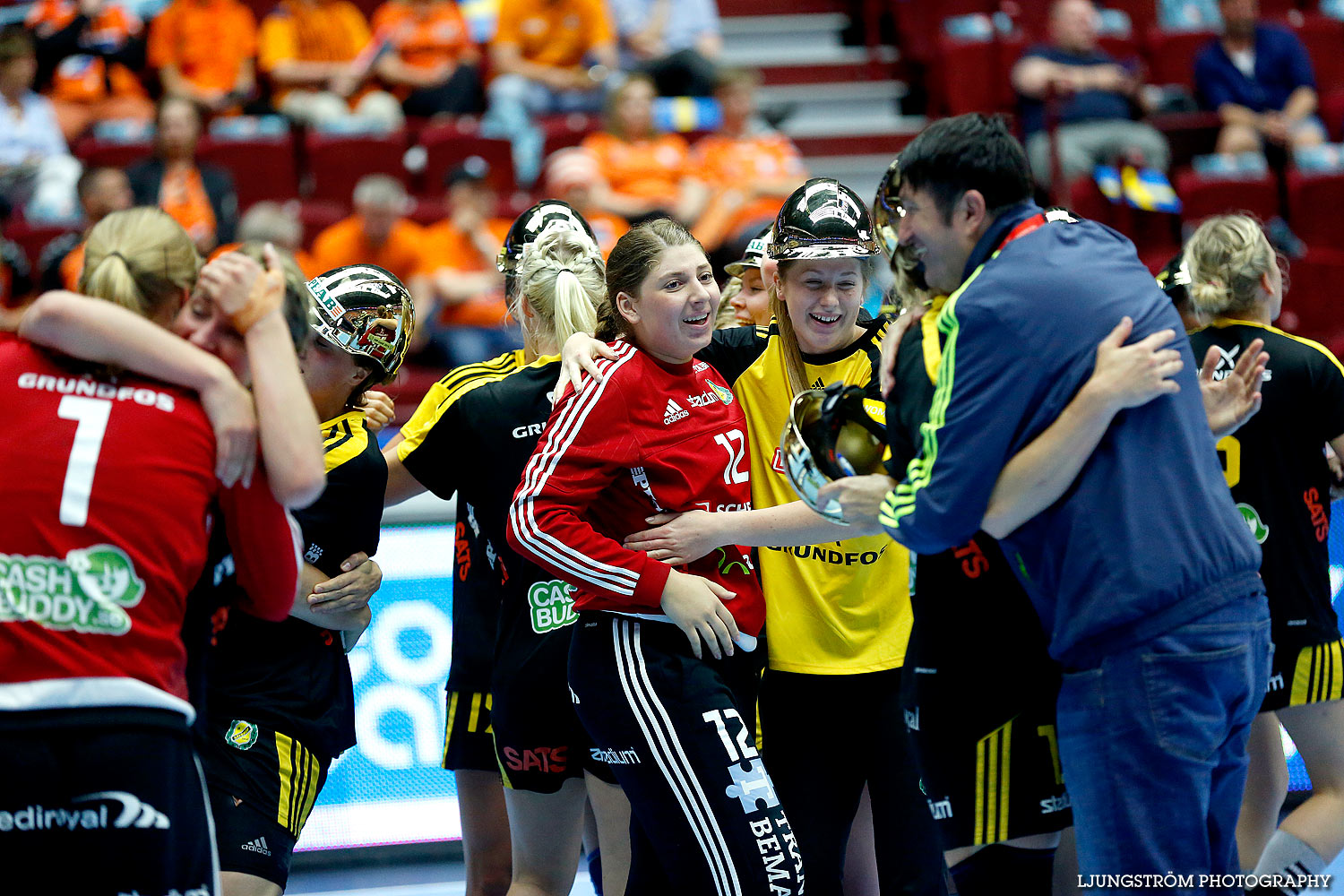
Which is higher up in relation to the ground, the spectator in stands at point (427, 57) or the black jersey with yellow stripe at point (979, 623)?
the spectator in stands at point (427, 57)

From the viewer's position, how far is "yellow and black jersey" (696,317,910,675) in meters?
3.81

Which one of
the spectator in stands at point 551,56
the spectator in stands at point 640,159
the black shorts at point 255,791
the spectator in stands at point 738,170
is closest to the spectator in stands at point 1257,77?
the spectator in stands at point 738,170

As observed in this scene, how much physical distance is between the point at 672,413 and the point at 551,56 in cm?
812

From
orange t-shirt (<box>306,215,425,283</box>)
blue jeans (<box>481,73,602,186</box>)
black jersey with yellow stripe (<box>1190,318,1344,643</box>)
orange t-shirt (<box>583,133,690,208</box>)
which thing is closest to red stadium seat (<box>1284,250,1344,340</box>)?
orange t-shirt (<box>583,133,690,208</box>)

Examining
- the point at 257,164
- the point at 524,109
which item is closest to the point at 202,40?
the point at 257,164

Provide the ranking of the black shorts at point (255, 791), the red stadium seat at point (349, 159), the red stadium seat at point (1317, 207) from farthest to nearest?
1. the red stadium seat at point (1317, 207)
2. the red stadium seat at point (349, 159)
3. the black shorts at point (255, 791)

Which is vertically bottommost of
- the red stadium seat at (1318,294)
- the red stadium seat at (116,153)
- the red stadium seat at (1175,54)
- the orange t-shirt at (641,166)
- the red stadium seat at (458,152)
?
the red stadium seat at (1318,294)

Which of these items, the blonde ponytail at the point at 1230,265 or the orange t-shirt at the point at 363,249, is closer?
the blonde ponytail at the point at 1230,265

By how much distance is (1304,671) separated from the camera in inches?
172

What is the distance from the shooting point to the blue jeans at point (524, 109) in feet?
33.7

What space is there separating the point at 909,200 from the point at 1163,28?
1053 cm

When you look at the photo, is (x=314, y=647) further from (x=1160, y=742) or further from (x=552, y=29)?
(x=552, y=29)

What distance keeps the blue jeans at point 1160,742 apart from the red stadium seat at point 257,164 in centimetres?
830

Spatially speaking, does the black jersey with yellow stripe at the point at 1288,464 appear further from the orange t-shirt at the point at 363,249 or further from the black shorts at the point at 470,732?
the orange t-shirt at the point at 363,249
